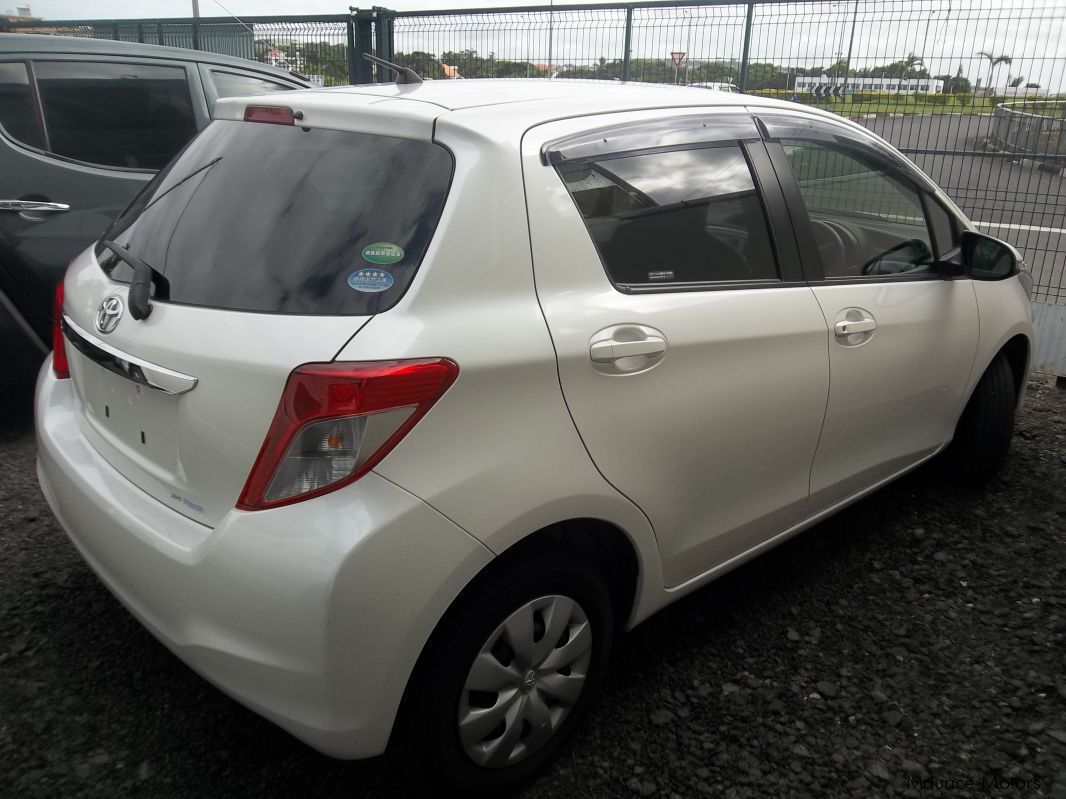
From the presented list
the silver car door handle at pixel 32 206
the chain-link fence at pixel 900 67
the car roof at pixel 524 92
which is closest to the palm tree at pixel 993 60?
the chain-link fence at pixel 900 67

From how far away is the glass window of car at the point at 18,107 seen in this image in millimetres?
3980

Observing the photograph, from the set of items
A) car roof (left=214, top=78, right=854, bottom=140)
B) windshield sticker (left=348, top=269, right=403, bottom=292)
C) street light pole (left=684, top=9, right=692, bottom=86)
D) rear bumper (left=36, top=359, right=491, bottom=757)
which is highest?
street light pole (left=684, top=9, right=692, bottom=86)

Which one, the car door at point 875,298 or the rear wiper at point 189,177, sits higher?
the rear wiper at point 189,177

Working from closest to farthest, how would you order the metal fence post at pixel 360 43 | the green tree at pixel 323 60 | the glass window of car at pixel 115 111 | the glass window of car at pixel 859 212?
1. the glass window of car at pixel 859 212
2. the glass window of car at pixel 115 111
3. the metal fence post at pixel 360 43
4. the green tree at pixel 323 60

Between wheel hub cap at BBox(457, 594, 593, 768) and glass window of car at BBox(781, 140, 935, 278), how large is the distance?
142 cm

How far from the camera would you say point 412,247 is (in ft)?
6.09

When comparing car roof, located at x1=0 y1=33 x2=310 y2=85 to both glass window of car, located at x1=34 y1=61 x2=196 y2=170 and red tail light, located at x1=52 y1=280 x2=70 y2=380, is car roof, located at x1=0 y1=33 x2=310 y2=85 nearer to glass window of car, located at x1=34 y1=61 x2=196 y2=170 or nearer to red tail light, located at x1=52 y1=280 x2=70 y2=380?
glass window of car, located at x1=34 y1=61 x2=196 y2=170

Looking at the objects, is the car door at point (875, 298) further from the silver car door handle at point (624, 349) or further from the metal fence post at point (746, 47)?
the metal fence post at point (746, 47)

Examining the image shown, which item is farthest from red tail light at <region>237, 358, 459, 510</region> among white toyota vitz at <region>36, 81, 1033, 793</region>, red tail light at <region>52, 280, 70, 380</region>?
red tail light at <region>52, 280, 70, 380</region>

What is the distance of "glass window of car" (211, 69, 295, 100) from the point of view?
4.67 metres

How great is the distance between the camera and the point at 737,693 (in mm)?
2609

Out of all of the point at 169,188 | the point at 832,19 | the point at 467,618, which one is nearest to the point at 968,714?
the point at 467,618

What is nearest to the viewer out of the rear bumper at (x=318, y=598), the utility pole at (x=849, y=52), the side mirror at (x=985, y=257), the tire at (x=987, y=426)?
the rear bumper at (x=318, y=598)

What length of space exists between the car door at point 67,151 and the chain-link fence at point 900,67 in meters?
3.16
